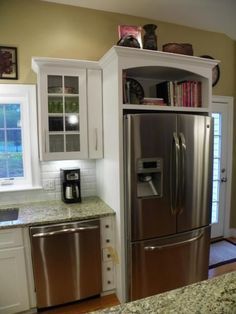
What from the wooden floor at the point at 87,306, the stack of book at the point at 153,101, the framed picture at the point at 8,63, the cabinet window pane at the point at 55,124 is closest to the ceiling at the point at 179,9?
the framed picture at the point at 8,63

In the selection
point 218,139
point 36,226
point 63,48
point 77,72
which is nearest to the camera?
point 36,226

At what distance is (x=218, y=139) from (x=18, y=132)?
8.74 ft

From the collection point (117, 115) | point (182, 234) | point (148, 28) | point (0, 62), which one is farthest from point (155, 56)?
point (182, 234)

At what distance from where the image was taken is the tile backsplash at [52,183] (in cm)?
249

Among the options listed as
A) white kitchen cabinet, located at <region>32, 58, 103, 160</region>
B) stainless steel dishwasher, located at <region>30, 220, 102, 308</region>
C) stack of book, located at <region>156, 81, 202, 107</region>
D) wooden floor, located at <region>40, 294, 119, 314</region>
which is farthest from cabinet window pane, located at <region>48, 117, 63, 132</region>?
wooden floor, located at <region>40, 294, 119, 314</region>

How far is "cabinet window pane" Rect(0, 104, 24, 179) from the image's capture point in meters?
2.51

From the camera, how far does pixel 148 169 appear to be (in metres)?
2.07

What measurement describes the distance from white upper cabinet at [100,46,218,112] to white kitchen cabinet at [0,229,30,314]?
147 centimetres

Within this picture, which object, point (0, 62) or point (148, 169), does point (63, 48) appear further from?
point (148, 169)

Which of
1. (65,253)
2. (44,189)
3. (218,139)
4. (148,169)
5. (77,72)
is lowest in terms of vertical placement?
(65,253)

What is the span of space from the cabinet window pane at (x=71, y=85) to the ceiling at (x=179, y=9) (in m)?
0.84

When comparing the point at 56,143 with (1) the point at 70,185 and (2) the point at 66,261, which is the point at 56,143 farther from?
(2) the point at 66,261

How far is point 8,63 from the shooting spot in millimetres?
2338

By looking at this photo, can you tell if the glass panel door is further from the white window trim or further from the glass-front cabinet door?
the white window trim
